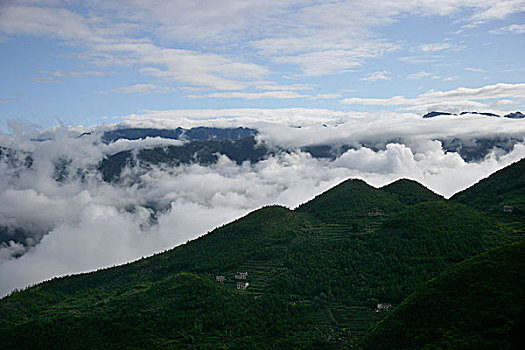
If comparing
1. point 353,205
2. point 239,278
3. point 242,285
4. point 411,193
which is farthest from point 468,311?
point 411,193

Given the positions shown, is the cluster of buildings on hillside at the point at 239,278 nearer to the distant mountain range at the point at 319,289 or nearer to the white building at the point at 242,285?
the white building at the point at 242,285

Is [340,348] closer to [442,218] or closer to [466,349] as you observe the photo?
[466,349]

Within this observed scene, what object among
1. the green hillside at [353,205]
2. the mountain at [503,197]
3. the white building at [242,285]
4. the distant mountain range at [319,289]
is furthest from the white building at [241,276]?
the mountain at [503,197]

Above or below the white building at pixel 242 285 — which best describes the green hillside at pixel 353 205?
above

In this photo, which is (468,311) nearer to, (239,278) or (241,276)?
(239,278)

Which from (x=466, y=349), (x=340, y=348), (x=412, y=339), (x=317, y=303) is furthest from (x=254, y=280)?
(x=466, y=349)
